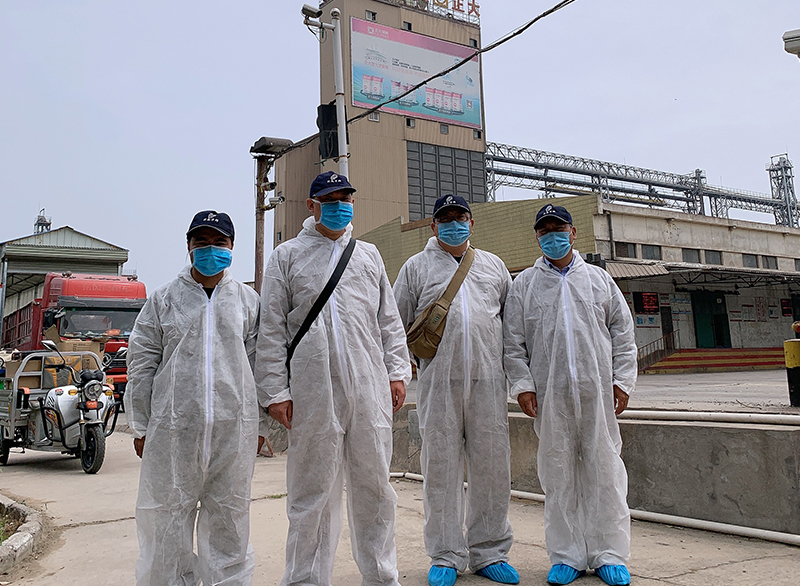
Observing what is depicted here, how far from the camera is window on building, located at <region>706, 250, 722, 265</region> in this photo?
71.1 feet

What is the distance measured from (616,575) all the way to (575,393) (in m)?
0.89

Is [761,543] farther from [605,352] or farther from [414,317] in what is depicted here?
[414,317]

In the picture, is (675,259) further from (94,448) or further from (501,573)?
(501,573)

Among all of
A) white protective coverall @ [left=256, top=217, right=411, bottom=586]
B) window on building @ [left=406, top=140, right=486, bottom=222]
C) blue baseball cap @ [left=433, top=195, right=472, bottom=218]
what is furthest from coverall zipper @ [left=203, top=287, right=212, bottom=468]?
window on building @ [left=406, top=140, right=486, bottom=222]

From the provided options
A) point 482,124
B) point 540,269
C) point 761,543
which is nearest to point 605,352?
point 540,269

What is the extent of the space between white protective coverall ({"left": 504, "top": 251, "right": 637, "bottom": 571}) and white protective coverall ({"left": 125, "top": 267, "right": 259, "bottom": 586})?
59.4 inches

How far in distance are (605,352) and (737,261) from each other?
2185 centimetres

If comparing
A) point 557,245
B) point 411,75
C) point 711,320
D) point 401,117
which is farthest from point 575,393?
point 411,75

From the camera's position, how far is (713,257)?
71.5 feet

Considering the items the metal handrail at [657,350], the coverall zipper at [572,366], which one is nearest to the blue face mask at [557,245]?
the coverall zipper at [572,366]

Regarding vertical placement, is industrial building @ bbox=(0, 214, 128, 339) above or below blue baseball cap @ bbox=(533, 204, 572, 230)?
above

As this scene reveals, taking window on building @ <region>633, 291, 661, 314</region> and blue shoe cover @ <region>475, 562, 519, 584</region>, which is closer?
blue shoe cover @ <region>475, 562, 519, 584</region>

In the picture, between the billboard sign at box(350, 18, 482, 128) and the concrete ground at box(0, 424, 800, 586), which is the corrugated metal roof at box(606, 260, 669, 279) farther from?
the billboard sign at box(350, 18, 482, 128)

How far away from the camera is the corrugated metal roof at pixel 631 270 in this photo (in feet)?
57.8
